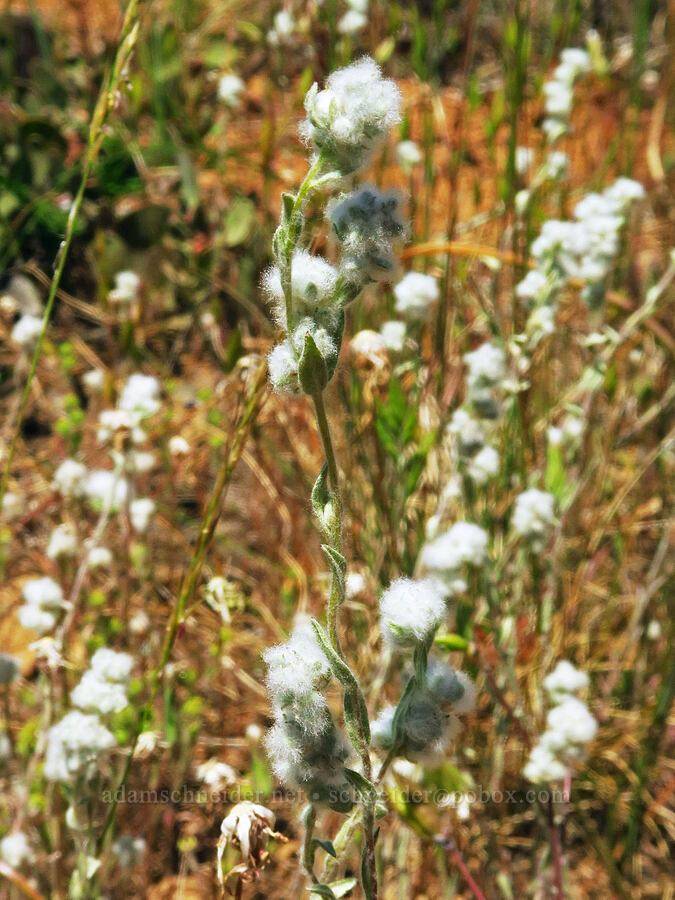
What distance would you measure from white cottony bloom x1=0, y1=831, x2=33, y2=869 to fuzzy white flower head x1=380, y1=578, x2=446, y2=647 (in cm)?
79

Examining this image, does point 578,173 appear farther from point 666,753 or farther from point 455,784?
point 455,784

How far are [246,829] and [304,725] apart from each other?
5.3 inches

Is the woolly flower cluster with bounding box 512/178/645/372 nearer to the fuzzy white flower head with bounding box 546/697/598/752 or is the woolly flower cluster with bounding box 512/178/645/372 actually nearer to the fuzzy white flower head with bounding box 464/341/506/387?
the fuzzy white flower head with bounding box 464/341/506/387

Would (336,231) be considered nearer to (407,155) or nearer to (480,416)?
(480,416)

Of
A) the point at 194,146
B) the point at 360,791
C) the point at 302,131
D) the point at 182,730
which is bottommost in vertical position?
the point at 360,791

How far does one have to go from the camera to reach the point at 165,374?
7.44 ft

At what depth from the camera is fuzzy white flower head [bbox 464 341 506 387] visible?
134cm

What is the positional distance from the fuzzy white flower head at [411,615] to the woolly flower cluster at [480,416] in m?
0.68

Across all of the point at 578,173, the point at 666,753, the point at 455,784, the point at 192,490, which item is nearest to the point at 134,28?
the point at 455,784

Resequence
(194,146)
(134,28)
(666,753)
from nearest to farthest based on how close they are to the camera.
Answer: (134,28), (666,753), (194,146)

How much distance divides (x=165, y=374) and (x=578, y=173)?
4.80ft

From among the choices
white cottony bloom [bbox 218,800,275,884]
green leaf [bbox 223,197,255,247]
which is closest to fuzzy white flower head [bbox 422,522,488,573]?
white cottony bloom [bbox 218,800,275,884]

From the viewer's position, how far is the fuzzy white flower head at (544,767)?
1173 millimetres

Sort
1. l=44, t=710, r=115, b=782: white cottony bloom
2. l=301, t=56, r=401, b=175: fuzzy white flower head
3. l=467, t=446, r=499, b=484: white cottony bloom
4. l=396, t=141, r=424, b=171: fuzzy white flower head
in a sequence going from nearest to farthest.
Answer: l=301, t=56, r=401, b=175: fuzzy white flower head < l=44, t=710, r=115, b=782: white cottony bloom < l=467, t=446, r=499, b=484: white cottony bloom < l=396, t=141, r=424, b=171: fuzzy white flower head
